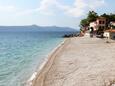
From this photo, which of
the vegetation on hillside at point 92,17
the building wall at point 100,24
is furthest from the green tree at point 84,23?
the building wall at point 100,24

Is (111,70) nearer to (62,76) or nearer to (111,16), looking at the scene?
(62,76)

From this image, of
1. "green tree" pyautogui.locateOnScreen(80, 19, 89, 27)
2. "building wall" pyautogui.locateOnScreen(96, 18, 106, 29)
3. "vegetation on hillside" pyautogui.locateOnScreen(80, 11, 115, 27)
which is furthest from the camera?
"green tree" pyautogui.locateOnScreen(80, 19, 89, 27)

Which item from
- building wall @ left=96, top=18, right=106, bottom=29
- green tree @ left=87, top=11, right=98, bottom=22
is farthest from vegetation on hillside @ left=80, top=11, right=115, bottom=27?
building wall @ left=96, top=18, right=106, bottom=29

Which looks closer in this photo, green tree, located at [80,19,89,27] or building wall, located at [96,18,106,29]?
building wall, located at [96,18,106,29]

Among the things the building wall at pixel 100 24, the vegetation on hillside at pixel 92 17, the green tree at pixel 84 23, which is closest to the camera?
the building wall at pixel 100 24

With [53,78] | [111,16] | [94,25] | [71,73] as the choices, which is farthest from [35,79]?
[111,16]

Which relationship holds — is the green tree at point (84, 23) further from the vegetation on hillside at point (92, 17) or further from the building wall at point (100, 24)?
the building wall at point (100, 24)

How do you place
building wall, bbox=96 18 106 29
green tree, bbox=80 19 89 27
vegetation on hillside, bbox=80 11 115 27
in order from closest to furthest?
building wall, bbox=96 18 106 29
vegetation on hillside, bbox=80 11 115 27
green tree, bbox=80 19 89 27

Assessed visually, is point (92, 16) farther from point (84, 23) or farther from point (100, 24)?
point (100, 24)

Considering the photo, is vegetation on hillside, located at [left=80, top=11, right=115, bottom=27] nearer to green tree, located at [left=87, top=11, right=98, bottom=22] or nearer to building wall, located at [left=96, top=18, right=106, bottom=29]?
green tree, located at [left=87, top=11, right=98, bottom=22]

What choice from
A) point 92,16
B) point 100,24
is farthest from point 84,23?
point 100,24

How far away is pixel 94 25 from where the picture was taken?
4109 inches

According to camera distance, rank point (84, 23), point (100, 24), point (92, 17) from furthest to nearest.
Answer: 1. point (84, 23)
2. point (92, 17)
3. point (100, 24)

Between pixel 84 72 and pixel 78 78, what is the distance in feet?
7.63
